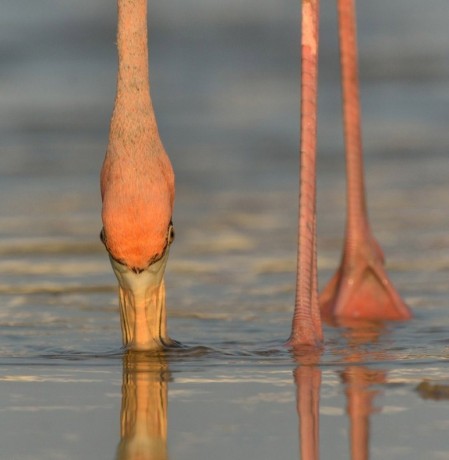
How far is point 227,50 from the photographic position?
11.4m

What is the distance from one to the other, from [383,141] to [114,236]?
4.95 m

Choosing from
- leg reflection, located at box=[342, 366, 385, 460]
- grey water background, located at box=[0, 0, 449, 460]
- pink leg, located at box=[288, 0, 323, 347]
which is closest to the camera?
leg reflection, located at box=[342, 366, 385, 460]

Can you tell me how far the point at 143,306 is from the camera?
4.91 m

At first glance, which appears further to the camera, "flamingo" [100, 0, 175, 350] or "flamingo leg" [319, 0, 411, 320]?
"flamingo leg" [319, 0, 411, 320]

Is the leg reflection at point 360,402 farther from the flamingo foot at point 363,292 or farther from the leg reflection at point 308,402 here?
the flamingo foot at point 363,292

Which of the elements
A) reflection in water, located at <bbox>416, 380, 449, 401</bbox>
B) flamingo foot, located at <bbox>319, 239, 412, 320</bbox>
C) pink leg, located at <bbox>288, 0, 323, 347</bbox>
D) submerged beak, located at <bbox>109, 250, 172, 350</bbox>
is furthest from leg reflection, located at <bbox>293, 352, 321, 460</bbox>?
flamingo foot, located at <bbox>319, 239, 412, 320</bbox>

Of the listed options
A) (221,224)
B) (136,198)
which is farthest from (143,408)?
(221,224)

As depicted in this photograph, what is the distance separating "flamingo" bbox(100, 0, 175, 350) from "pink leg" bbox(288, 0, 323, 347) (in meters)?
0.44

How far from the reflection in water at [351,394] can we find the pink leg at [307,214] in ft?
0.50

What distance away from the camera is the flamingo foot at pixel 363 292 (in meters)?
5.80

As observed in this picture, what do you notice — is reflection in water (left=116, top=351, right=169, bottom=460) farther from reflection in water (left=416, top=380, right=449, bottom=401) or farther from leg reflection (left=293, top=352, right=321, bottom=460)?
reflection in water (left=416, top=380, right=449, bottom=401)

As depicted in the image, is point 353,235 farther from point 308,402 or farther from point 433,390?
point 308,402

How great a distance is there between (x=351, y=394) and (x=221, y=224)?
3.34m

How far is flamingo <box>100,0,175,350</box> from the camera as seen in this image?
15.3ft
